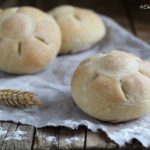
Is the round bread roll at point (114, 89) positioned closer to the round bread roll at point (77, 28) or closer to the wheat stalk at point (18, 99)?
the wheat stalk at point (18, 99)

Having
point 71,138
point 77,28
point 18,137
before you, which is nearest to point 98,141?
point 71,138

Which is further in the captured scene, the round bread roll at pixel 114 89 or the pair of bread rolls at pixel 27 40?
the pair of bread rolls at pixel 27 40

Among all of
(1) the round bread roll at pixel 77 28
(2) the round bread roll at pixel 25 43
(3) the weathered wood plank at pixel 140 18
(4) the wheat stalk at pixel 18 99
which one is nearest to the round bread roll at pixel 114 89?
(4) the wheat stalk at pixel 18 99

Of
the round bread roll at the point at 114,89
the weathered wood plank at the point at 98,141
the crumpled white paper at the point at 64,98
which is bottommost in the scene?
the crumpled white paper at the point at 64,98

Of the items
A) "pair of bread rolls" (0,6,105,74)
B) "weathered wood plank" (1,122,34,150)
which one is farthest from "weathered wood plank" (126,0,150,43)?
"weathered wood plank" (1,122,34,150)

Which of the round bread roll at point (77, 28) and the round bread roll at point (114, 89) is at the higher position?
the round bread roll at point (114, 89)

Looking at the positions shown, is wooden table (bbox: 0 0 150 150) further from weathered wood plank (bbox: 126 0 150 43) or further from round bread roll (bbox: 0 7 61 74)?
weathered wood plank (bbox: 126 0 150 43)

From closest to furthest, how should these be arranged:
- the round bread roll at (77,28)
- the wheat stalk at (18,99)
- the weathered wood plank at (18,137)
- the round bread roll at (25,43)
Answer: the weathered wood plank at (18,137) < the wheat stalk at (18,99) < the round bread roll at (25,43) < the round bread roll at (77,28)

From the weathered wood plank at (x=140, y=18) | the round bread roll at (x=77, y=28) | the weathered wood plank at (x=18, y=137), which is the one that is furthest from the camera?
the weathered wood plank at (x=140, y=18)
